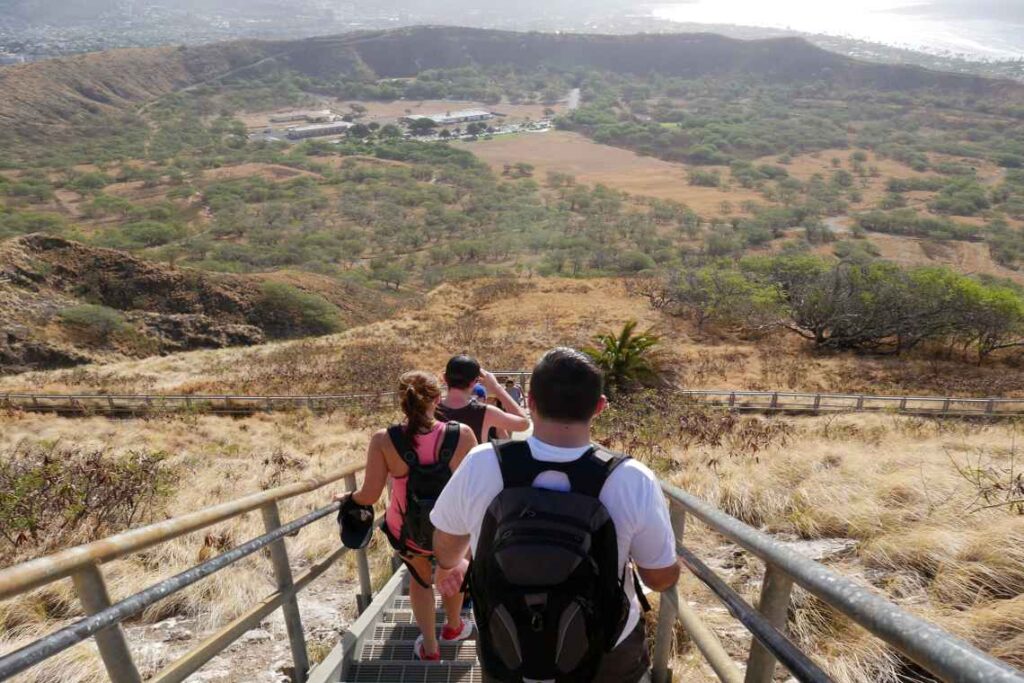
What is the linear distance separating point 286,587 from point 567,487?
1.87 m

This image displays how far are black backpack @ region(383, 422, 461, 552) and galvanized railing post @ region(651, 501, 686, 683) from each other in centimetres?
102

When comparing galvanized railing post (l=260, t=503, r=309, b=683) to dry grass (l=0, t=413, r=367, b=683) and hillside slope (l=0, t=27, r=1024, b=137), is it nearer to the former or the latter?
dry grass (l=0, t=413, r=367, b=683)

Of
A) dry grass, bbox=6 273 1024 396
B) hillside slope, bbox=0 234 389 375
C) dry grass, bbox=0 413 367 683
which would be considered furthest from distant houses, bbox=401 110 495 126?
dry grass, bbox=0 413 367 683

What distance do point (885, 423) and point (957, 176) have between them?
83909 millimetres

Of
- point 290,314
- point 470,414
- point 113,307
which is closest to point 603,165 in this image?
point 290,314

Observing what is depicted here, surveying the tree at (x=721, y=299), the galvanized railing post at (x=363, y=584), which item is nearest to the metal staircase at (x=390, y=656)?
the galvanized railing post at (x=363, y=584)

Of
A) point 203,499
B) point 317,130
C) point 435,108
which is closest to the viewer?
point 203,499

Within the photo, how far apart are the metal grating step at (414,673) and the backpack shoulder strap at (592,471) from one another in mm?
1990

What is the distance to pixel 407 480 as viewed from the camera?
3.05m

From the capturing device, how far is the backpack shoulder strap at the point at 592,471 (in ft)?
6.00

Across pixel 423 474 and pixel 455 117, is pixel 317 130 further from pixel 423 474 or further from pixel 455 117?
pixel 423 474

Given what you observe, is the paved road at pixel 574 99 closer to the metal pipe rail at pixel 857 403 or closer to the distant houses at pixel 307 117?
the distant houses at pixel 307 117

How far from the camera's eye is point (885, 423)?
11.2 metres

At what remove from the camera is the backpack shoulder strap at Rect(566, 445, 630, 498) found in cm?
183
